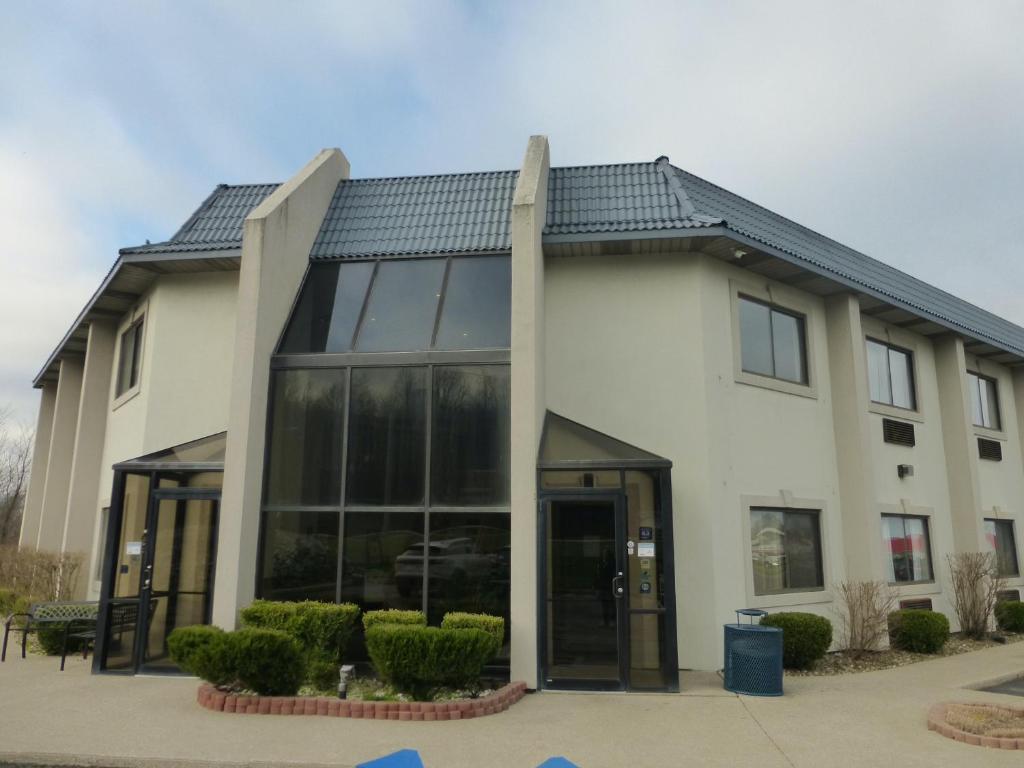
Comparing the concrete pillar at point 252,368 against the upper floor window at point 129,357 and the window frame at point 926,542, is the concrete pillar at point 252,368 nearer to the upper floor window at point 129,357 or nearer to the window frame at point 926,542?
the upper floor window at point 129,357

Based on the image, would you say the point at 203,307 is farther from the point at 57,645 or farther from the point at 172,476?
the point at 57,645

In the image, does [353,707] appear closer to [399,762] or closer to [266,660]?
[266,660]

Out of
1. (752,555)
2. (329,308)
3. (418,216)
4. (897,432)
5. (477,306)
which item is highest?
(418,216)

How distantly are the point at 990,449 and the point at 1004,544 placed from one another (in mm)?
2210

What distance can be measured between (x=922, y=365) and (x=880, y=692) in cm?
864

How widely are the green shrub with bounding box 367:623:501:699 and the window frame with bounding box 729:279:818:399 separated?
252 inches

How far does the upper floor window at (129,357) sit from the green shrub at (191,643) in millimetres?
7050

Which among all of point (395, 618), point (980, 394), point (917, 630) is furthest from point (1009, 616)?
point (395, 618)

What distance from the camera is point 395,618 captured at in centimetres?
Answer: 975

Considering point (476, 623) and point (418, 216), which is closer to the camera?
point (476, 623)

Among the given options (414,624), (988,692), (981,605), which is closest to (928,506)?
(981,605)

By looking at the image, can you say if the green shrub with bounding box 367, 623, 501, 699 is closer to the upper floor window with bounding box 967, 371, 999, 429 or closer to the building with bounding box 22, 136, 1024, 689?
the building with bounding box 22, 136, 1024, 689

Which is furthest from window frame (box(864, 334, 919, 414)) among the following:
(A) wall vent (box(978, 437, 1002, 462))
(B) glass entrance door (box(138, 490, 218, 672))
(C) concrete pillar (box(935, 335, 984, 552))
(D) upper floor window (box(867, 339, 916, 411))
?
(B) glass entrance door (box(138, 490, 218, 672))

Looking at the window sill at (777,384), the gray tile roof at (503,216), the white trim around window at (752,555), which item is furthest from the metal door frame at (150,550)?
the window sill at (777,384)
